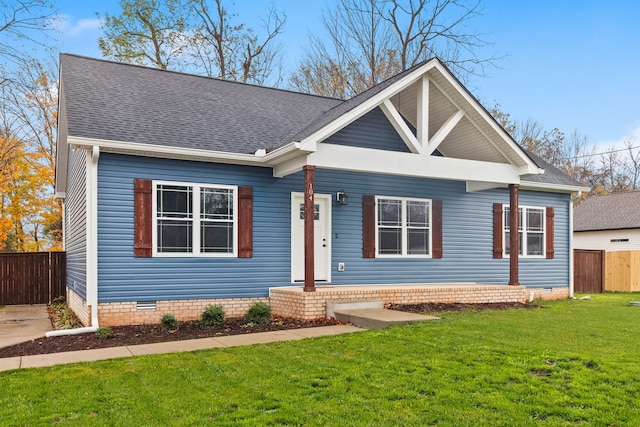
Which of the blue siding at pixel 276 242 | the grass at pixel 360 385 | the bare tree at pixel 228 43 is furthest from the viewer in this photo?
the bare tree at pixel 228 43

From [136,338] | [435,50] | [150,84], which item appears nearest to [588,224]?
[435,50]

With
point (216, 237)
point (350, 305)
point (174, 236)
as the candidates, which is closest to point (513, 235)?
point (350, 305)

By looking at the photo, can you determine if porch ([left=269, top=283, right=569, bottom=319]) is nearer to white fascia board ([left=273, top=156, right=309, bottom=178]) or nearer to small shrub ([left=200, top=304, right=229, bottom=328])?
small shrub ([left=200, top=304, right=229, bottom=328])

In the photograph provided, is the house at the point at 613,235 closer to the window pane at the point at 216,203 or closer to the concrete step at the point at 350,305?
the concrete step at the point at 350,305

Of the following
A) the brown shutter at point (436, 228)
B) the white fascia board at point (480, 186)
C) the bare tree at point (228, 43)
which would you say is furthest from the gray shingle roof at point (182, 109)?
the bare tree at point (228, 43)

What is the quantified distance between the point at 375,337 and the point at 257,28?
20.4 metres

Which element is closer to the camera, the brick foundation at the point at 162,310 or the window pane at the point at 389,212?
the brick foundation at the point at 162,310

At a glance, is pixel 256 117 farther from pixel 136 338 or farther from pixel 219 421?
pixel 219 421

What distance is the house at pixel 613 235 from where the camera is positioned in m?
18.3

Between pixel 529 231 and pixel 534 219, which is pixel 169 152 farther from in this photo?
pixel 534 219

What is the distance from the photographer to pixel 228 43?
24500 millimetres

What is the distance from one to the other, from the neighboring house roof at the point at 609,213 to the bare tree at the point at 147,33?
21176mm

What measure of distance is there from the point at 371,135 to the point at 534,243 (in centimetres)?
582

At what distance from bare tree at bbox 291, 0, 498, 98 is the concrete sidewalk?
695 inches
